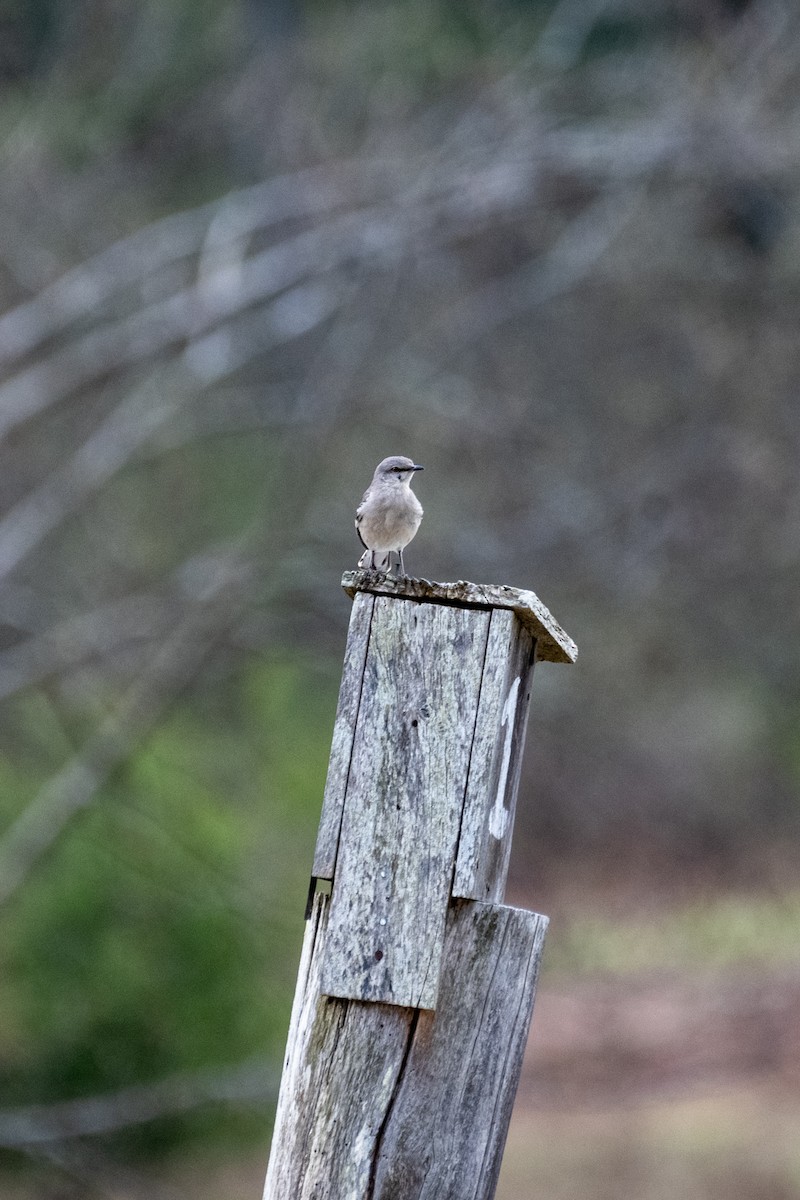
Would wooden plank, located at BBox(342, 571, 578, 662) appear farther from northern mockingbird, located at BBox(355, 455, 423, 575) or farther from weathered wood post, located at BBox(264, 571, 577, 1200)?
northern mockingbird, located at BBox(355, 455, 423, 575)

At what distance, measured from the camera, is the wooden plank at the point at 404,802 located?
112 inches

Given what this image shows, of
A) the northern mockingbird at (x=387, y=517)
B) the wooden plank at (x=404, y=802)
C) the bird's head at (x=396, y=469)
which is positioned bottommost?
the wooden plank at (x=404, y=802)

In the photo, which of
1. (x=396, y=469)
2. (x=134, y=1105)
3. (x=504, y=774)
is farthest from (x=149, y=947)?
(x=504, y=774)

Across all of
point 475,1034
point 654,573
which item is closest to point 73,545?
point 654,573

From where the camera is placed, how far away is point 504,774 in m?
3.03

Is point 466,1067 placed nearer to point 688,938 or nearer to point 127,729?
point 127,729

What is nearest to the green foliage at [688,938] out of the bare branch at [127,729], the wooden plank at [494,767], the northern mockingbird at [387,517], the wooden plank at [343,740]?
the bare branch at [127,729]

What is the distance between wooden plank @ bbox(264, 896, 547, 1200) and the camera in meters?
2.78

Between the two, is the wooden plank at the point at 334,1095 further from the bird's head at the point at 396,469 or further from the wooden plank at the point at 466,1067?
the bird's head at the point at 396,469

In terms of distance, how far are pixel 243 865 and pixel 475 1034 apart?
8.65 metres

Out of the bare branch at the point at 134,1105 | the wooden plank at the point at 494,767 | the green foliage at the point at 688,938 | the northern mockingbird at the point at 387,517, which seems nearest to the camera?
the wooden plank at the point at 494,767

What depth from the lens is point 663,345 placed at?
13.5 m

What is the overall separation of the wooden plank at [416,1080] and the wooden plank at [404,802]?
0.17ft

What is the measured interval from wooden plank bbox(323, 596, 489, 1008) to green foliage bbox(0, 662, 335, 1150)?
322 inches
